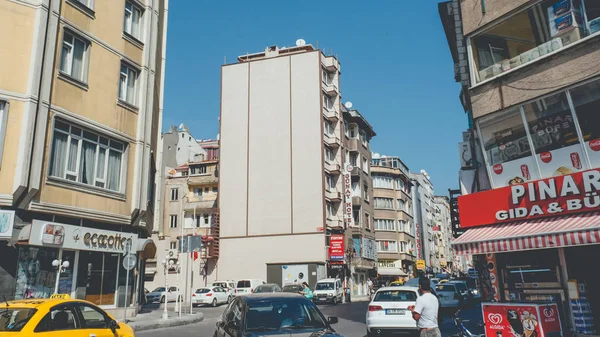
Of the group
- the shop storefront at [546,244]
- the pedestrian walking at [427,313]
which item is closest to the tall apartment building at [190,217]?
the shop storefront at [546,244]

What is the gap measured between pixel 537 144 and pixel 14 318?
43.9ft

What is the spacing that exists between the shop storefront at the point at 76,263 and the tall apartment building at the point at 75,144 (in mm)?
38

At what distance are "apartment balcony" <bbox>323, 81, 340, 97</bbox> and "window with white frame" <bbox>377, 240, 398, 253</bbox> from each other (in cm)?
2548

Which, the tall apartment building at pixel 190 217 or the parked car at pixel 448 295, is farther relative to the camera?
the tall apartment building at pixel 190 217

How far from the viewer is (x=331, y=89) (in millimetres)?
49562

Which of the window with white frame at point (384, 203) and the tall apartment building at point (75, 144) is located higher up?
the window with white frame at point (384, 203)

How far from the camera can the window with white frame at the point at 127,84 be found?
20.9 meters

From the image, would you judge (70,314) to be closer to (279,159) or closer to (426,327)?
(426,327)

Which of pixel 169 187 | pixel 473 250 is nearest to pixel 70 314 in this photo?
pixel 473 250

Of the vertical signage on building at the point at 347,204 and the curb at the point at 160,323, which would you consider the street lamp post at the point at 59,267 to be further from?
the vertical signage on building at the point at 347,204

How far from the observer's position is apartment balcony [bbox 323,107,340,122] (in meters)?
48.5

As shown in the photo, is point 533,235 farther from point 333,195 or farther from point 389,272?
point 389,272

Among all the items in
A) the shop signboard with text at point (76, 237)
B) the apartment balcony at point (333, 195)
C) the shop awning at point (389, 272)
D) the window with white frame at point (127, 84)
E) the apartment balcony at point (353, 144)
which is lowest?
the shop awning at point (389, 272)

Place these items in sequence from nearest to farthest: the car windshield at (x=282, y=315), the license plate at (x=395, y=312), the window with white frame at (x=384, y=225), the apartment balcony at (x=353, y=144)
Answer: the car windshield at (x=282, y=315) → the license plate at (x=395, y=312) → the apartment balcony at (x=353, y=144) → the window with white frame at (x=384, y=225)
